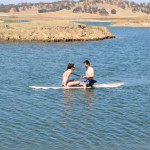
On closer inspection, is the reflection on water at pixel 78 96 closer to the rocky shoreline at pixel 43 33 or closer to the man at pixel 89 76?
the man at pixel 89 76

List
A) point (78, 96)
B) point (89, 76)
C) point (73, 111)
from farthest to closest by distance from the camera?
point (89, 76) < point (78, 96) < point (73, 111)

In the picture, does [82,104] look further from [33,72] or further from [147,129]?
[33,72]

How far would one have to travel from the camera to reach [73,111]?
2195 centimetres

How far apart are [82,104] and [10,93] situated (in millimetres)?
4797

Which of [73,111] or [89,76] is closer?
[73,111]

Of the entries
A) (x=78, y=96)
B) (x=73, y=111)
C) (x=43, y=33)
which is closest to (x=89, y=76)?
(x=78, y=96)

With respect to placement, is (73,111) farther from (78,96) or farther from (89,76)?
(89,76)

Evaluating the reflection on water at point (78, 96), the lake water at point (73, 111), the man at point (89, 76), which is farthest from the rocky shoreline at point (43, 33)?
the reflection on water at point (78, 96)

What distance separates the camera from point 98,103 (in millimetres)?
24047

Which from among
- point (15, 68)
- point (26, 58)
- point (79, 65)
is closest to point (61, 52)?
point (26, 58)

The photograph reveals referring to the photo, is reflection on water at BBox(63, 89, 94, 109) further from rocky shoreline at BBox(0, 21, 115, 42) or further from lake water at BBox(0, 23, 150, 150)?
rocky shoreline at BBox(0, 21, 115, 42)

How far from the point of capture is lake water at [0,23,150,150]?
56.1 ft

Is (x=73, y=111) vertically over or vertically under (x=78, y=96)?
over

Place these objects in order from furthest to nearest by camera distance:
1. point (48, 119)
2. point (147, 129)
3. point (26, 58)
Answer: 1. point (26, 58)
2. point (48, 119)
3. point (147, 129)
